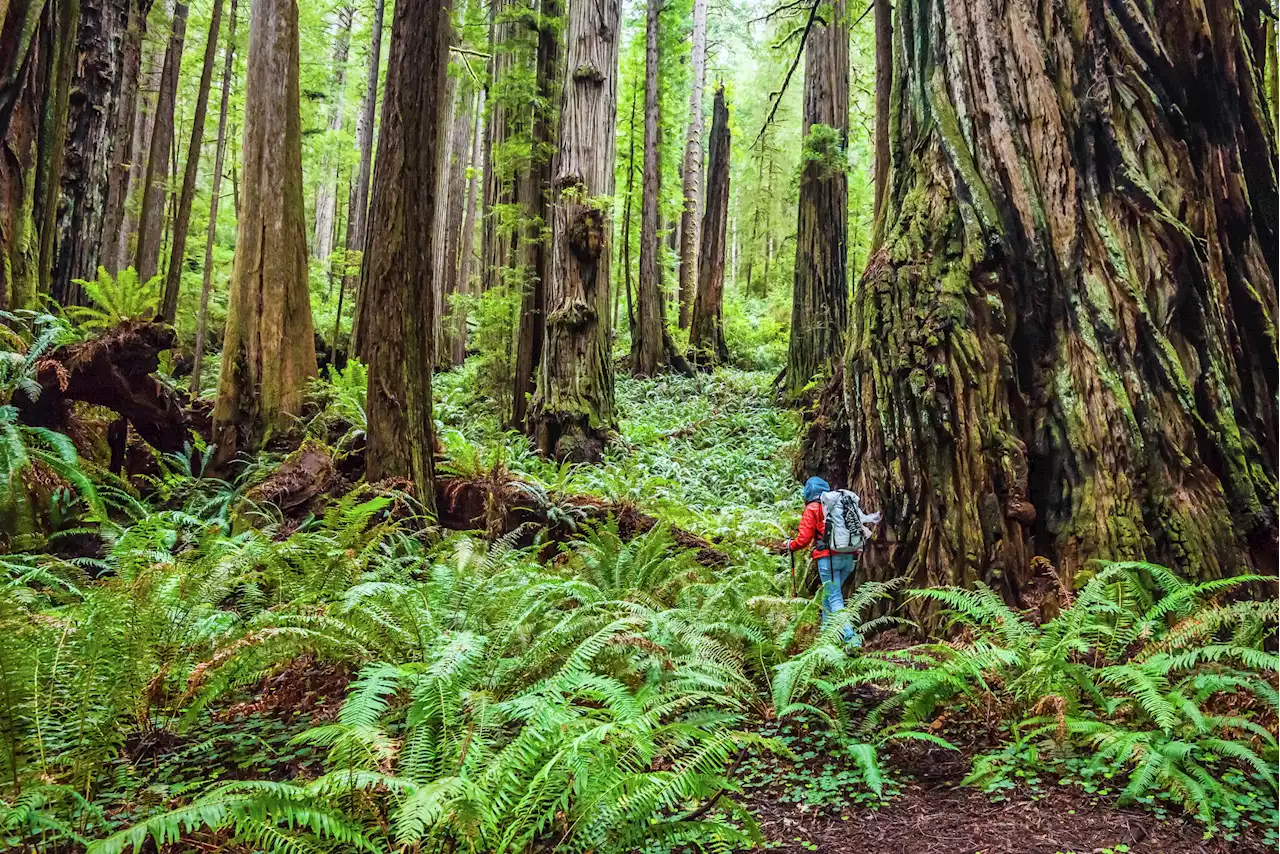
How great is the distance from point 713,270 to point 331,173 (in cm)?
1986

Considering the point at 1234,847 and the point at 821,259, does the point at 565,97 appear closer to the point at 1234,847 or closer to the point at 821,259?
the point at 821,259

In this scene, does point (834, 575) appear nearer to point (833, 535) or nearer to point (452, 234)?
point (833, 535)

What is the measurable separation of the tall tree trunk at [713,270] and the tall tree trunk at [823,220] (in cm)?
475

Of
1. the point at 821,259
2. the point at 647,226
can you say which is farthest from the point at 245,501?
the point at 647,226

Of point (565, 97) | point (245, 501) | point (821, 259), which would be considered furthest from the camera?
point (821, 259)

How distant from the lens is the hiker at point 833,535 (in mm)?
4102

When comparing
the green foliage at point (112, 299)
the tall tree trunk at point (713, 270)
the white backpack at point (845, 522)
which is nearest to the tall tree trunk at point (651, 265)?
the tall tree trunk at point (713, 270)

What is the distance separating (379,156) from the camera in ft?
18.7

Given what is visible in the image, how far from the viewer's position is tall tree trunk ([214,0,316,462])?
22.1 feet

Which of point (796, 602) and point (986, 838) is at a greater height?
point (796, 602)

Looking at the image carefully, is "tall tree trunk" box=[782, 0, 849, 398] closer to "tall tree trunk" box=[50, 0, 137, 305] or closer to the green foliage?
the green foliage

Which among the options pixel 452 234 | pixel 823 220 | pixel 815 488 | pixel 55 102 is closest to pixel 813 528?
pixel 815 488

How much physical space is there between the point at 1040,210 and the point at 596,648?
314cm

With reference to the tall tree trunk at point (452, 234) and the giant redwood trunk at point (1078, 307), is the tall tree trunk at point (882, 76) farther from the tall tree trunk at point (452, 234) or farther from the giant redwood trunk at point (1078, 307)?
the tall tree trunk at point (452, 234)
